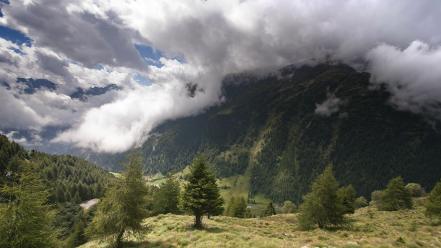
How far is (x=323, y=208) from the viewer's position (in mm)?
55875

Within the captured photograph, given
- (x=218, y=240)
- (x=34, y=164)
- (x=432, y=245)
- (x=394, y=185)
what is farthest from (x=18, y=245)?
(x=394, y=185)

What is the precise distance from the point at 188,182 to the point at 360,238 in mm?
26233

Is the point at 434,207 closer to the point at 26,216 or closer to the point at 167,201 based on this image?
the point at 167,201

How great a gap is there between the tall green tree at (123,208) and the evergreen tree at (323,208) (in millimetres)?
29386

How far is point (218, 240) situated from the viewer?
3950cm

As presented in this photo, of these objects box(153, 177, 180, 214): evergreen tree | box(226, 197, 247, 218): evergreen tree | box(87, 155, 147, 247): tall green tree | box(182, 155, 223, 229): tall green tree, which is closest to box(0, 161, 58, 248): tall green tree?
box(87, 155, 147, 247): tall green tree

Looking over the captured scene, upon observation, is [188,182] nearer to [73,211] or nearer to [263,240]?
[263,240]

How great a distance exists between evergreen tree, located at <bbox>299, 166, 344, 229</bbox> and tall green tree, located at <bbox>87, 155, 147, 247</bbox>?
2939cm

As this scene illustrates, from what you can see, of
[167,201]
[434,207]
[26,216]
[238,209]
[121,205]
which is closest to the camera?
[26,216]

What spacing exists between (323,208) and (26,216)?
145 feet

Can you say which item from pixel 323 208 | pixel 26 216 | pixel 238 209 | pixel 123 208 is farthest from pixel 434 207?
pixel 238 209

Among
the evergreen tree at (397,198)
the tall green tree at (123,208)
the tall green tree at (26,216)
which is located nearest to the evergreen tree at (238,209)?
the evergreen tree at (397,198)

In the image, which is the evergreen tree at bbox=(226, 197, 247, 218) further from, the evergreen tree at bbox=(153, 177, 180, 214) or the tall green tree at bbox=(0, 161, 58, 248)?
the tall green tree at bbox=(0, 161, 58, 248)

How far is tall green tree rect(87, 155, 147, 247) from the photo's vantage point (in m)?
42.4
